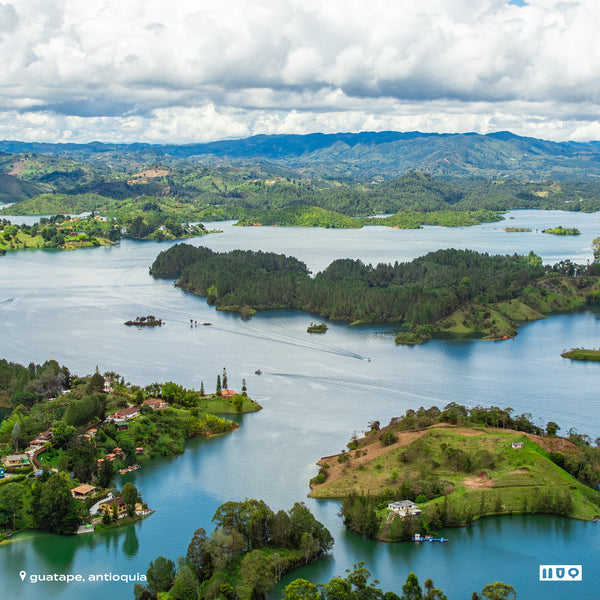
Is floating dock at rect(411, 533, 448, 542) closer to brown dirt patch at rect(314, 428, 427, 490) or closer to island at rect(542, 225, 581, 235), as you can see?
brown dirt patch at rect(314, 428, 427, 490)

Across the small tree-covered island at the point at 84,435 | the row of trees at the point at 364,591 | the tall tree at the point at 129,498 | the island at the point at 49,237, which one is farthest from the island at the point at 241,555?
the island at the point at 49,237

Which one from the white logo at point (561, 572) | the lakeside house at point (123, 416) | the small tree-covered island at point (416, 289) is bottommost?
the white logo at point (561, 572)

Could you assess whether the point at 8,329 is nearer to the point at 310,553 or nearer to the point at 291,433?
the point at 291,433

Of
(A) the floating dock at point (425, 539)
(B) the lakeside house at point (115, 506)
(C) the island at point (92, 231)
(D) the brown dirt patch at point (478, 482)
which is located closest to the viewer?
(A) the floating dock at point (425, 539)

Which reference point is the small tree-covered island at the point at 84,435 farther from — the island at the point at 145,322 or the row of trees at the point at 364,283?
the row of trees at the point at 364,283

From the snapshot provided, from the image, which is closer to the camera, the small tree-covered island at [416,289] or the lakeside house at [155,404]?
the lakeside house at [155,404]

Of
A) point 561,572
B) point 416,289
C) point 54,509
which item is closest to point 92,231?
point 416,289
